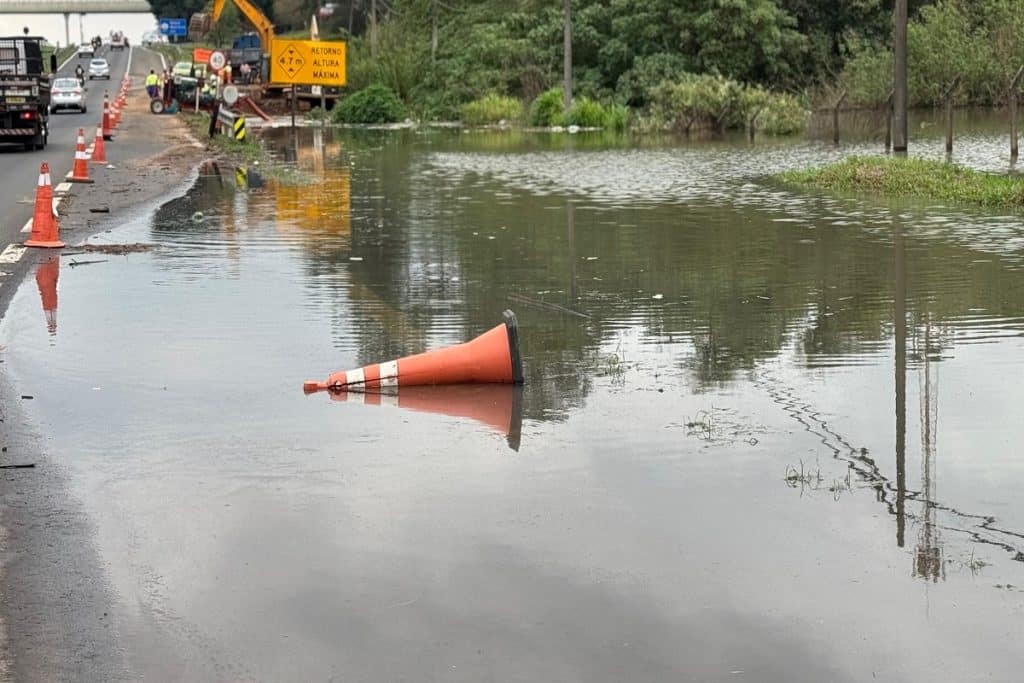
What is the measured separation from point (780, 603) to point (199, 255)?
40.8 ft

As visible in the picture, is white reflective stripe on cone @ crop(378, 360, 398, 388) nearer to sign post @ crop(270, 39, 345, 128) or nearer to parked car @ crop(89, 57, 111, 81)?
sign post @ crop(270, 39, 345, 128)

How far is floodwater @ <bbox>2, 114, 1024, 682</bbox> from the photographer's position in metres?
6.00

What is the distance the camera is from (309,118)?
216ft

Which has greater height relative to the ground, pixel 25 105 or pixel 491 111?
pixel 491 111

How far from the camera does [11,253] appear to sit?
1775 cm

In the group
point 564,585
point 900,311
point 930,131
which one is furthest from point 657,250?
point 930,131

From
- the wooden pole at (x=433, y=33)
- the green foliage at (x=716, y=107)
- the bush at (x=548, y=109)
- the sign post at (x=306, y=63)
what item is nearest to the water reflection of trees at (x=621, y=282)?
the green foliage at (x=716, y=107)

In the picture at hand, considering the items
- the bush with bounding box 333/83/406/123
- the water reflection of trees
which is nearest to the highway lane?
the water reflection of trees

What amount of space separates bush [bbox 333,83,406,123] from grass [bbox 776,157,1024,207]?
3880 cm

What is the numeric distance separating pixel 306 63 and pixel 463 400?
52.9 metres

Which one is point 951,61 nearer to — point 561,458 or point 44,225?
point 44,225

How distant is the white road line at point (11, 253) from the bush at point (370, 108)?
46579 millimetres

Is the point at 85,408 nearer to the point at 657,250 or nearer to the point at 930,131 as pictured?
the point at 657,250

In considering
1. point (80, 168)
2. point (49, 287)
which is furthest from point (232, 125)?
point (49, 287)
